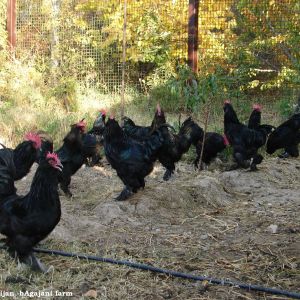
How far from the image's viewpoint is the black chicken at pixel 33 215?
4.24 m

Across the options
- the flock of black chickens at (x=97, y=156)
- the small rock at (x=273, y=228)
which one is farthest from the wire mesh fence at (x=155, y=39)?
the small rock at (x=273, y=228)

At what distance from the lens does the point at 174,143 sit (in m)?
7.99

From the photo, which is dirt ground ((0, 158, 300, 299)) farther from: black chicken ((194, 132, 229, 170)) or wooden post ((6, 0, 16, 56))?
wooden post ((6, 0, 16, 56))

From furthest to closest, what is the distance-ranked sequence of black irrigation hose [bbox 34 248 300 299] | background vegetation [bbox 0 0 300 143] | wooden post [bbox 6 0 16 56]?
wooden post [bbox 6 0 16 56] → background vegetation [bbox 0 0 300 143] → black irrigation hose [bbox 34 248 300 299]

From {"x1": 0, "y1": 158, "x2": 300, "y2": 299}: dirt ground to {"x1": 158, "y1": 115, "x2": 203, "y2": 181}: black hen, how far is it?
28cm

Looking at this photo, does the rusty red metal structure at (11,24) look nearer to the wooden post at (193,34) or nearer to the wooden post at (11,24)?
the wooden post at (11,24)

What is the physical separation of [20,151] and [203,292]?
321cm

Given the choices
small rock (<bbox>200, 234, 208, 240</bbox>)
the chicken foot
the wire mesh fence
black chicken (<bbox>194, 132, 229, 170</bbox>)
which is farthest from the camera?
the wire mesh fence

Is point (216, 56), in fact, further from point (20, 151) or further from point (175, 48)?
point (20, 151)

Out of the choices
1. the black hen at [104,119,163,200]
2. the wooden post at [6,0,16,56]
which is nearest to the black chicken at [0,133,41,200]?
the black hen at [104,119,163,200]

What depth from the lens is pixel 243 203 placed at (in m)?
6.81

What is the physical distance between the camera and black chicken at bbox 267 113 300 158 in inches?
368

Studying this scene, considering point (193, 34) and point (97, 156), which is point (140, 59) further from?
point (97, 156)

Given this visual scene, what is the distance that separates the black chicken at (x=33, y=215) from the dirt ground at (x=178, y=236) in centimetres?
22
